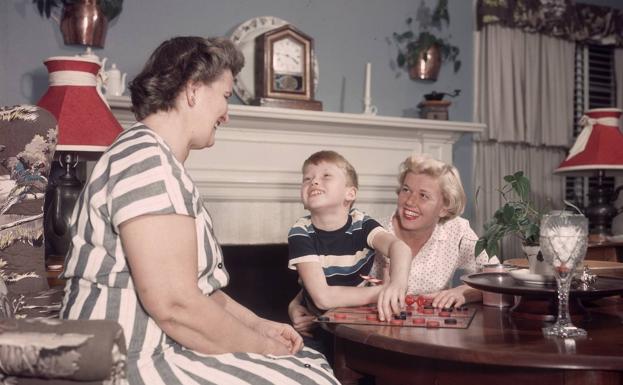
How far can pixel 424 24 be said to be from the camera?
4273 mm

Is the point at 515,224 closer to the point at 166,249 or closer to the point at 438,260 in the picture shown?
the point at 438,260

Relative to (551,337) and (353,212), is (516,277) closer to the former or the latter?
(551,337)

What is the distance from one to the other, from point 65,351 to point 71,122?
1671 millimetres

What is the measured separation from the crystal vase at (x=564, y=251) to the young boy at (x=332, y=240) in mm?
545

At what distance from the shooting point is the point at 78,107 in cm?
260

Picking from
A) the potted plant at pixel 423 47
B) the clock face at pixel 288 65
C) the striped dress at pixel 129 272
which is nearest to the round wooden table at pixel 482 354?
the striped dress at pixel 129 272

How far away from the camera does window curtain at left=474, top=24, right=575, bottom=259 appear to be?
452cm

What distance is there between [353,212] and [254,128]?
135cm

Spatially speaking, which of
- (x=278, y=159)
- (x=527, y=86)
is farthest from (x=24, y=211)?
(x=527, y=86)

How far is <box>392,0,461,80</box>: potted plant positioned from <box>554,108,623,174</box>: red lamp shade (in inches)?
38.0

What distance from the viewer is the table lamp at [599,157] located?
407cm

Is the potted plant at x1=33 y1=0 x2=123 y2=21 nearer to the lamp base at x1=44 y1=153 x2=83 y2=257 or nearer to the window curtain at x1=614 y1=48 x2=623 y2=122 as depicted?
the lamp base at x1=44 y1=153 x2=83 y2=257

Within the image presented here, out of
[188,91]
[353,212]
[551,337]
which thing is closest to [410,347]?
[551,337]

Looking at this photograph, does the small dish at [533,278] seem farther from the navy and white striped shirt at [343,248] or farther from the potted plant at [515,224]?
the navy and white striped shirt at [343,248]
